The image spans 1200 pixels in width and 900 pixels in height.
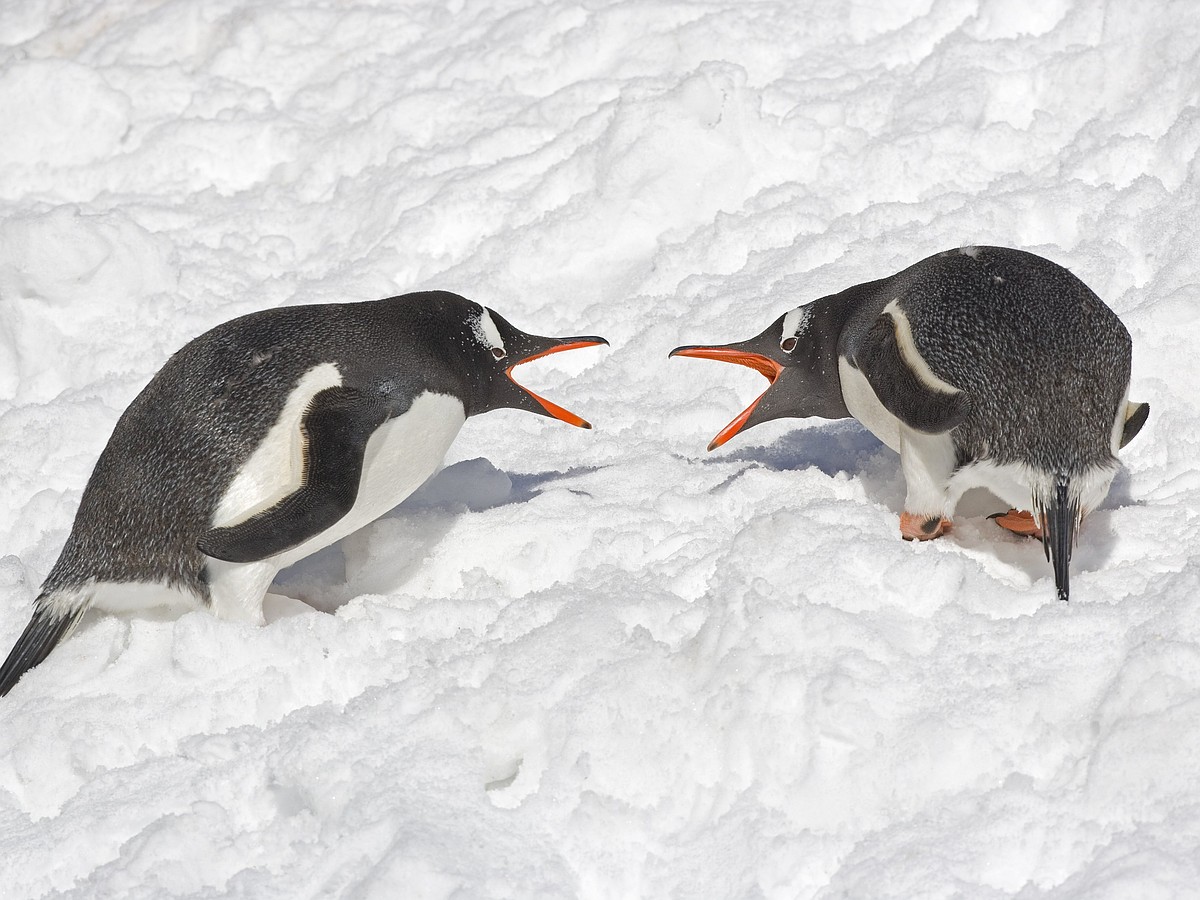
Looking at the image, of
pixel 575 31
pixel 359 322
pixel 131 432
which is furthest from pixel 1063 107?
pixel 131 432

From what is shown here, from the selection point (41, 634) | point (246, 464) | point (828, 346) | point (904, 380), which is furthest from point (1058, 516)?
point (41, 634)

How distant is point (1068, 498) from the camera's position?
9.05ft

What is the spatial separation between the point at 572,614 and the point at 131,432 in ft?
3.55

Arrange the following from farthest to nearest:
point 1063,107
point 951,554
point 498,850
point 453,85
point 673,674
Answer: point 453,85
point 1063,107
point 951,554
point 673,674
point 498,850

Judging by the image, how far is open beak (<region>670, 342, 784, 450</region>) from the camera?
3471 mm

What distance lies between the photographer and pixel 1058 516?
274 cm

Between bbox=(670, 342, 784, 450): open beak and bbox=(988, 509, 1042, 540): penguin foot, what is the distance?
0.71 m

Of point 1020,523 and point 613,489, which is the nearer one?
point 1020,523

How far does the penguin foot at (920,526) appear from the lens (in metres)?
2.99

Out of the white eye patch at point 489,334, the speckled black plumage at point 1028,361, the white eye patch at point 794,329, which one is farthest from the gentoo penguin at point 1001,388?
the white eye patch at point 489,334

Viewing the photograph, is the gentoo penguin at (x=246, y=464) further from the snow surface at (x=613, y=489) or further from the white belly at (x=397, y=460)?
the snow surface at (x=613, y=489)

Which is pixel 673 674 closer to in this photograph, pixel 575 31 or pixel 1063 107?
pixel 1063 107

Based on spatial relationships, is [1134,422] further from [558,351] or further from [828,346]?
[558,351]

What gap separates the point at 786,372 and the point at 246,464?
1396 millimetres
